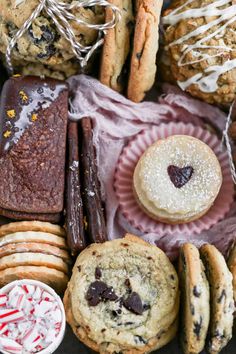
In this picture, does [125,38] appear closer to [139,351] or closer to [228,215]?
[228,215]

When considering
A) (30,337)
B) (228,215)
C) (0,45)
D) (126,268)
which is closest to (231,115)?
(228,215)

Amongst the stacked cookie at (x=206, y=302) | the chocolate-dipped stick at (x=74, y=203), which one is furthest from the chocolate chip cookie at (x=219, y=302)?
the chocolate-dipped stick at (x=74, y=203)

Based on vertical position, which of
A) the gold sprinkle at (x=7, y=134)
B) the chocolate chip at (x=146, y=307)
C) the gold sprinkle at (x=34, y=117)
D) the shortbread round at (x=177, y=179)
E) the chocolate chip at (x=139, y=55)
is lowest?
the chocolate chip at (x=146, y=307)

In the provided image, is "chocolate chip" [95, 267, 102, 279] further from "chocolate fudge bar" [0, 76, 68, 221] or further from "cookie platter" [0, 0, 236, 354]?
"chocolate fudge bar" [0, 76, 68, 221]

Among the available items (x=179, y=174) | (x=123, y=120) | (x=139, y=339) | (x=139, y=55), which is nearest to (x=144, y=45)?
(x=139, y=55)

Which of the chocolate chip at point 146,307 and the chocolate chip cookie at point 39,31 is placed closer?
the chocolate chip at point 146,307

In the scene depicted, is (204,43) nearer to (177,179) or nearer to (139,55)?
(139,55)

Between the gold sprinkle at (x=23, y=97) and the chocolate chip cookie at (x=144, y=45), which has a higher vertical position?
the chocolate chip cookie at (x=144, y=45)

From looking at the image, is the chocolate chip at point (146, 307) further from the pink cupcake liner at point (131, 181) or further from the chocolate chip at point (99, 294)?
the pink cupcake liner at point (131, 181)
